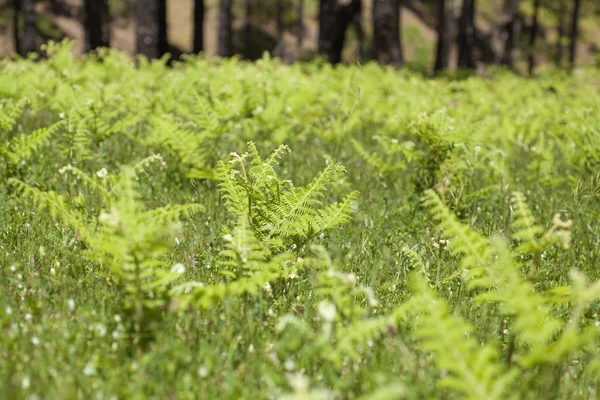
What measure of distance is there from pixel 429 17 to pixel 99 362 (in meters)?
62.8

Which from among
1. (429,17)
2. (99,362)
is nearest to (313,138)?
(99,362)

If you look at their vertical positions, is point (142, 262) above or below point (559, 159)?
above

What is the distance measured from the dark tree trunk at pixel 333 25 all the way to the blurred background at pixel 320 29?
0.11ft

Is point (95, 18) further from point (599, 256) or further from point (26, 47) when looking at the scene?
point (599, 256)

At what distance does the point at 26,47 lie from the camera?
16.6m

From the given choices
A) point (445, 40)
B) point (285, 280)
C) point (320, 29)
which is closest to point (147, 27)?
point (320, 29)

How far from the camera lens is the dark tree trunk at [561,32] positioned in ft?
168

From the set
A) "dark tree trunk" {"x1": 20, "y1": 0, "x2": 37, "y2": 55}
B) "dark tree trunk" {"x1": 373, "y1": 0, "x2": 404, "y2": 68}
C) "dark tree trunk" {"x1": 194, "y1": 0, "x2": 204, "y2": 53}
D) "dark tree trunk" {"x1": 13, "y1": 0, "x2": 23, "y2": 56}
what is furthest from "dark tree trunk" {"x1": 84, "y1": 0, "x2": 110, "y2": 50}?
"dark tree trunk" {"x1": 13, "y1": 0, "x2": 23, "y2": 56}

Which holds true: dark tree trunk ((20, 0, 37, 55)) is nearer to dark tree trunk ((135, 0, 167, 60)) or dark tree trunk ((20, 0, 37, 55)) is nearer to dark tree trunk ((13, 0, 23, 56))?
dark tree trunk ((135, 0, 167, 60))

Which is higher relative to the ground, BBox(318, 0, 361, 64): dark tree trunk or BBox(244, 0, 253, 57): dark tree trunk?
BBox(318, 0, 361, 64): dark tree trunk

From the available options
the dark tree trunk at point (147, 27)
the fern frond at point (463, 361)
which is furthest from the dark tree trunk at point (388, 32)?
the fern frond at point (463, 361)

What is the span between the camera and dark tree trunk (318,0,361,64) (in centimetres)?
1845

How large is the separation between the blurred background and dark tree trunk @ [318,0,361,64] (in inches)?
1.3

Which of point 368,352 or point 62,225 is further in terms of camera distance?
point 62,225
